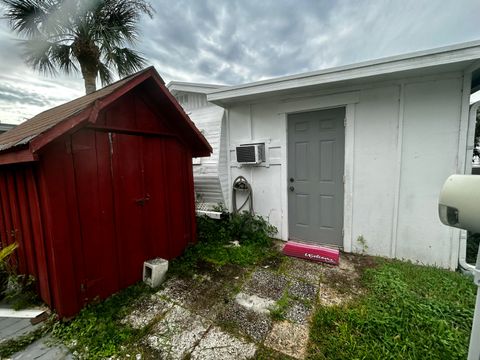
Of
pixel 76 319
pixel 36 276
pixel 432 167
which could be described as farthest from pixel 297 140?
pixel 36 276

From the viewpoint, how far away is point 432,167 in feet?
9.62

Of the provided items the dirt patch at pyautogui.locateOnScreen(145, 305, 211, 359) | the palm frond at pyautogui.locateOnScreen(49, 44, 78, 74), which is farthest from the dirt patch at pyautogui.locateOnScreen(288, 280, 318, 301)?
the palm frond at pyautogui.locateOnScreen(49, 44, 78, 74)

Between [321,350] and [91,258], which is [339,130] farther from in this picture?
[91,258]

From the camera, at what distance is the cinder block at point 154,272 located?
2.62 m

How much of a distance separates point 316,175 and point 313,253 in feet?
4.70

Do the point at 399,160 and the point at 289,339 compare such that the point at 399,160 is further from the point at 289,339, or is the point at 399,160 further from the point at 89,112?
the point at 89,112

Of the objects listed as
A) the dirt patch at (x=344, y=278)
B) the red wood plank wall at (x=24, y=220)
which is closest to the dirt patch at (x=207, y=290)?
the dirt patch at (x=344, y=278)

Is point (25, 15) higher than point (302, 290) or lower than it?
higher

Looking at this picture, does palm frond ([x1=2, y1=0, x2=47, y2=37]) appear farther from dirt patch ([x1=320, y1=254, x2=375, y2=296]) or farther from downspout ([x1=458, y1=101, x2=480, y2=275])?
downspout ([x1=458, y1=101, x2=480, y2=275])

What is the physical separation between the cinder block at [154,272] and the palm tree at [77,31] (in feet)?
18.5

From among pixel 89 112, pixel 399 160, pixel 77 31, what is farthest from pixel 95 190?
pixel 77 31

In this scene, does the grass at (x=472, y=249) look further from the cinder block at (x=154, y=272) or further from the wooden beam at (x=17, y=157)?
the wooden beam at (x=17, y=157)

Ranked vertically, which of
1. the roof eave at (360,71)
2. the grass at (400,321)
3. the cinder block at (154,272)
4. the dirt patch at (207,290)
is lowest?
the dirt patch at (207,290)

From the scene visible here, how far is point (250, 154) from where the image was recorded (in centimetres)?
397
